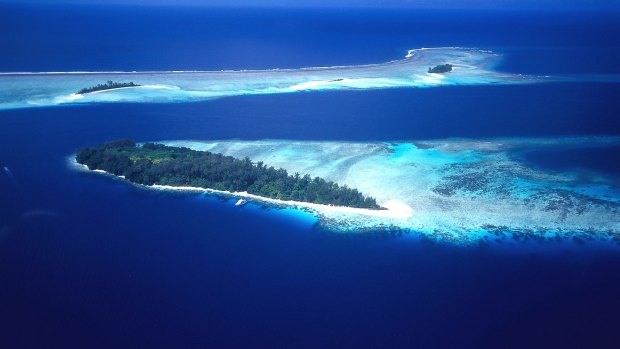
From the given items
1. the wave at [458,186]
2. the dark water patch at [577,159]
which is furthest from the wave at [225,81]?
the dark water patch at [577,159]

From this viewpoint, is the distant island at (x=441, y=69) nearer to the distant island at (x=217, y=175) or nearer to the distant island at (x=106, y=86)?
the distant island at (x=106, y=86)

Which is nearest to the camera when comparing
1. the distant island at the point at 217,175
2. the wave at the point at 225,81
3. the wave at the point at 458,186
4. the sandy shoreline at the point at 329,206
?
the wave at the point at 458,186

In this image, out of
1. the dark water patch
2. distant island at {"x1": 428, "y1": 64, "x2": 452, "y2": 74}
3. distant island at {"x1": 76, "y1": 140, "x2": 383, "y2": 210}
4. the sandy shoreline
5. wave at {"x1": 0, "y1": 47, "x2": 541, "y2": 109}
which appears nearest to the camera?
the sandy shoreline

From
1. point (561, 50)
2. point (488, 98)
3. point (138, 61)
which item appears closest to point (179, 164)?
point (488, 98)

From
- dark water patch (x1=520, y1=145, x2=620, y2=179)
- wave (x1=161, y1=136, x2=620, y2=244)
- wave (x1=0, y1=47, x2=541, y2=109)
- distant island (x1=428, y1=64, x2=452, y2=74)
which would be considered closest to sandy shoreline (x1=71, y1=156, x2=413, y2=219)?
wave (x1=161, y1=136, x2=620, y2=244)

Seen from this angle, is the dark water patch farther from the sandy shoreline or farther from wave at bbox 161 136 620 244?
the sandy shoreline

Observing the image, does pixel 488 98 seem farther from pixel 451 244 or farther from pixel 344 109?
pixel 451 244

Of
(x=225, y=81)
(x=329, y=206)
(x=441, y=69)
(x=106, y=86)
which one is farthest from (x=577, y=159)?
(x=106, y=86)

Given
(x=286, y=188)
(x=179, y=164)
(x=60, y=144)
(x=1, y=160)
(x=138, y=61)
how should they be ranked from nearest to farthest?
(x=286, y=188) → (x=179, y=164) → (x=1, y=160) → (x=60, y=144) → (x=138, y=61)
